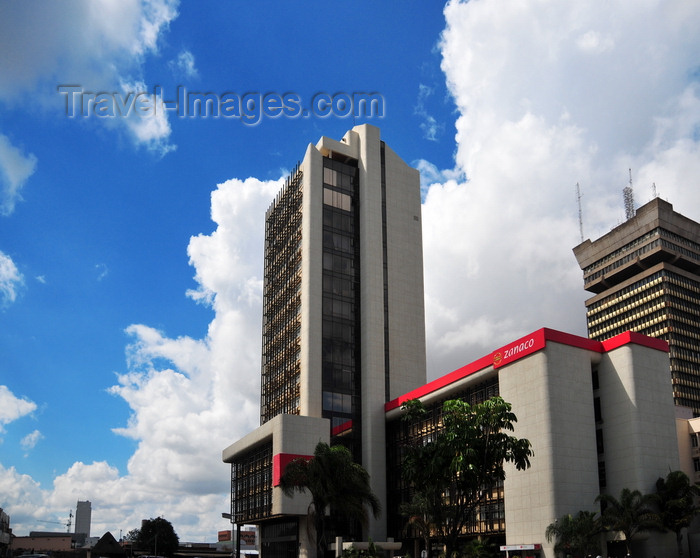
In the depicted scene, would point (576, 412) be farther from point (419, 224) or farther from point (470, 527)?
point (419, 224)

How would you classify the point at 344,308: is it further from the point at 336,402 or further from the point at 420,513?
the point at 420,513

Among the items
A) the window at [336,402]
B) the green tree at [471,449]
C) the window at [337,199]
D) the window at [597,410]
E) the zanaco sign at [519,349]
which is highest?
the window at [337,199]

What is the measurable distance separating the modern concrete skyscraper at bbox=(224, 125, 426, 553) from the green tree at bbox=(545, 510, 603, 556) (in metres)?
37.5

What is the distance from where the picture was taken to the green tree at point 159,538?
179925 mm

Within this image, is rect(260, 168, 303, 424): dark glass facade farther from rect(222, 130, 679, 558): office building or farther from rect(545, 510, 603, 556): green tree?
rect(545, 510, 603, 556): green tree

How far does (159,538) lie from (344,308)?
3921 inches

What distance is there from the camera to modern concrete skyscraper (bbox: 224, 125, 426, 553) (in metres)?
110

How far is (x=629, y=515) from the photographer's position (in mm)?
71438

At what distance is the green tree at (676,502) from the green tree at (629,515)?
40.5 inches

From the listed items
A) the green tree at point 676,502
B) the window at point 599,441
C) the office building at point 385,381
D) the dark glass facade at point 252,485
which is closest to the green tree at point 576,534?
the office building at point 385,381

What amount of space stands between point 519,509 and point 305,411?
40.1 metres

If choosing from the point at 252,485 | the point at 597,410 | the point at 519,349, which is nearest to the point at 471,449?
the point at 519,349

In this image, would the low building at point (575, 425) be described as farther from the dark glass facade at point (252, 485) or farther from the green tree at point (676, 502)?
the dark glass facade at point (252, 485)

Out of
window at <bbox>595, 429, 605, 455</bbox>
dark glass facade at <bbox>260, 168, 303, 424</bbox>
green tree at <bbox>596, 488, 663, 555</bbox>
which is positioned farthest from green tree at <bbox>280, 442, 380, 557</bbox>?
dark glass facade at <bbox>260, 168, 303, 424</bbox>
